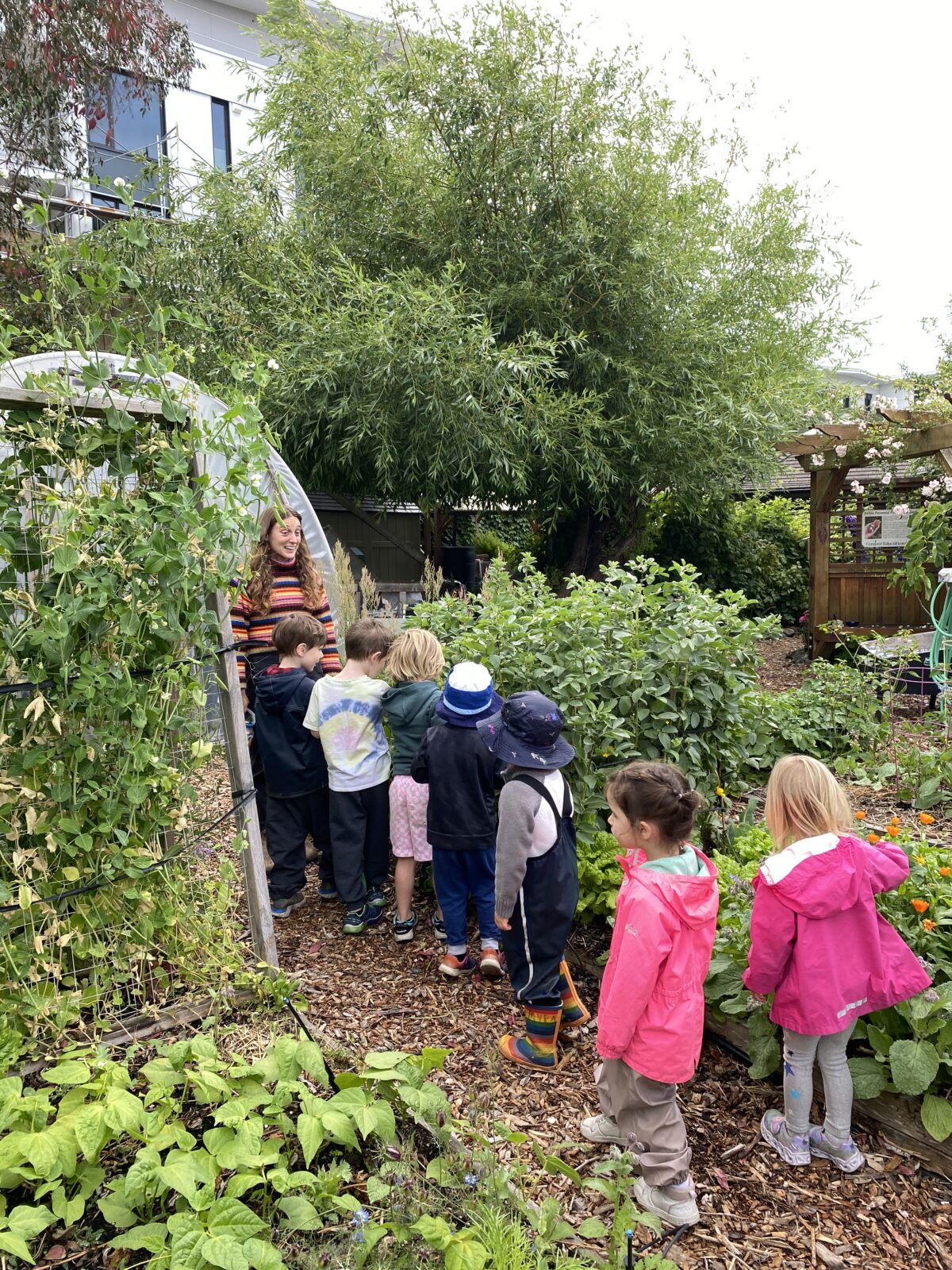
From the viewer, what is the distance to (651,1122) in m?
2.25

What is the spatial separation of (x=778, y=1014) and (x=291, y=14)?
12.6m

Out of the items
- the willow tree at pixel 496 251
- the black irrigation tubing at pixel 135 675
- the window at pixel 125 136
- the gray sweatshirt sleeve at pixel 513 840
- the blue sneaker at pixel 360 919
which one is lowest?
the blue sneaker at pixel 360 919

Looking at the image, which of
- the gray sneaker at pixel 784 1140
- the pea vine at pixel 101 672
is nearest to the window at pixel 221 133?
the pea vine at pixel 101 672

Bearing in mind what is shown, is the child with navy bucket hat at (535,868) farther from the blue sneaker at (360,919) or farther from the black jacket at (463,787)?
the blue sneaker at (360,919)

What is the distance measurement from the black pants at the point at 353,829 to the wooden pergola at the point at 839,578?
735 cm

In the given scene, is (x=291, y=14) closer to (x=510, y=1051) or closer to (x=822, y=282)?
(x=822, y=282)

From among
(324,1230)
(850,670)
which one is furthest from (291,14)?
(324,1230)

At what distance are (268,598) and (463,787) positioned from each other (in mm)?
1539

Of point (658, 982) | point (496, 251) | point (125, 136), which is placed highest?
point (125, 136)

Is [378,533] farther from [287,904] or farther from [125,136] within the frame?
[287,904]

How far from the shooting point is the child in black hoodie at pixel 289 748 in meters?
3.76

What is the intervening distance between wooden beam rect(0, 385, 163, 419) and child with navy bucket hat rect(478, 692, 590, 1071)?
4.69ft

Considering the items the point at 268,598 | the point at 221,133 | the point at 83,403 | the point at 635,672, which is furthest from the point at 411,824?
the point at 221,133

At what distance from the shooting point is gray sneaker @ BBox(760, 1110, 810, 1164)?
2.36 meters
